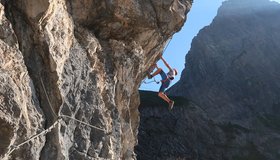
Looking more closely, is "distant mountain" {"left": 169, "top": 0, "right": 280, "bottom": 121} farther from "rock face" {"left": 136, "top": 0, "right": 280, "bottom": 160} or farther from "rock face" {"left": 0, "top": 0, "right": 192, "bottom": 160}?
"rock face" {"left": 0, "top": 0, "right": 192, "bottom": 160}

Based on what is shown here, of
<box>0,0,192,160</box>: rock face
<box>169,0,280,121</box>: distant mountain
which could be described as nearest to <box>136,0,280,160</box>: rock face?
<box>169,0,280,121</box>: distant mountain

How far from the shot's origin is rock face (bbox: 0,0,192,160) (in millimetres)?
9422

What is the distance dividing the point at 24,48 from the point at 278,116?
72.0 m

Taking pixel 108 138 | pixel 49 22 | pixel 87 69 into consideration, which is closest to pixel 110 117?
pixel 108 138

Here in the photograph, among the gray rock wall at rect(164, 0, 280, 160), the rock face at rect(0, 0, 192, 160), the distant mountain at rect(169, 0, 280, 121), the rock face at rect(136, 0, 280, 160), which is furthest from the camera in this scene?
the distant mountain at rect(169, 0, 280, 121)

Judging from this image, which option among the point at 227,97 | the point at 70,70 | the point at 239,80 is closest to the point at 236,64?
the point at 239,80

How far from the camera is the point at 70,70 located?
12.0 m

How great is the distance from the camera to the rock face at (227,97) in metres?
59.1

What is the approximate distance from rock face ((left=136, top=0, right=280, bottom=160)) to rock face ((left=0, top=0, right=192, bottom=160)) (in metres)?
38.6

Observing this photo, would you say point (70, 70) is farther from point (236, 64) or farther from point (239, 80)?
point (236, 64)

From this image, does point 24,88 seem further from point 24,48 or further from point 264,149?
point 264,149

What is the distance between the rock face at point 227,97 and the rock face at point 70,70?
38649 mm

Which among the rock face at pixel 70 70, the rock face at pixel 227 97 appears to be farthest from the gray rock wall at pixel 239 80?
the rock face at pixel 70 70

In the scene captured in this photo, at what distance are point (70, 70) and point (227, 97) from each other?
68692 millimetres
